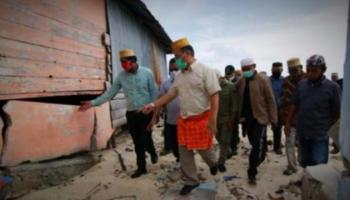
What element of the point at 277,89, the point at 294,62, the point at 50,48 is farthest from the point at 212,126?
the point at 277,89

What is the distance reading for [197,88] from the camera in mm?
3539

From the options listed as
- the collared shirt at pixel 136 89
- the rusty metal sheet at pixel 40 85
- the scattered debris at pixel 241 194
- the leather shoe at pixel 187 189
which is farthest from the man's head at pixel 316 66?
the rusty metal sheet at pixel 40 85

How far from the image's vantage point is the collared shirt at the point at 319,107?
341 centimetres

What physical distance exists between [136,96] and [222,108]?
1.70 m

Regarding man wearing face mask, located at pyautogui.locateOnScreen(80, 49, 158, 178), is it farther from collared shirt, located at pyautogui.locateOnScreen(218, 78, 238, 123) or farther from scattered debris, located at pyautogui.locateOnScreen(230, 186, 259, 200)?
scattered debris, located at pyautogui.locateOnScreen(230, 186, 259, 200)

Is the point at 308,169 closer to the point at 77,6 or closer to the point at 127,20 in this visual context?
the point at 77,6

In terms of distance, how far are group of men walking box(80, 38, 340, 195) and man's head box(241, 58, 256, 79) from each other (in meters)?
0.02

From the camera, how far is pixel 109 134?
6516mm

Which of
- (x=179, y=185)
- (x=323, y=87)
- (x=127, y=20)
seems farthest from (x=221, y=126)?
(x=127, y=20)

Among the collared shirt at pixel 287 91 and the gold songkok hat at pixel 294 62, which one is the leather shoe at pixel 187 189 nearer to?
the collared shirt at pixel 287 91

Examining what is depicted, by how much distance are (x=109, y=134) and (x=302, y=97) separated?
14.5 ft

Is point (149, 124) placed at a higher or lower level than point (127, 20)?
lower

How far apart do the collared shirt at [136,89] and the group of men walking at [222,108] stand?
17 mm

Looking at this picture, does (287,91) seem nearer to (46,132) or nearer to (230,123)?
(230,123)
